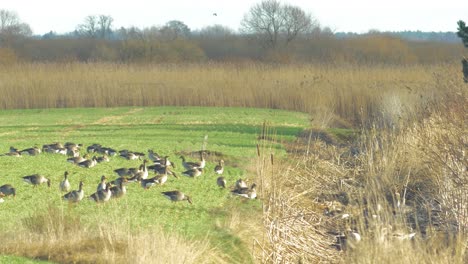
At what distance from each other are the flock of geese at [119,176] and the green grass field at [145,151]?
0.10 m

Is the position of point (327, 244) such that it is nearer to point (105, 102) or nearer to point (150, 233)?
point (150, 233)

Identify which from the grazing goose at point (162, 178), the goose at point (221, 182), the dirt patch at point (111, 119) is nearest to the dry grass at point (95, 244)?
the grazing goose at point (162, 178)

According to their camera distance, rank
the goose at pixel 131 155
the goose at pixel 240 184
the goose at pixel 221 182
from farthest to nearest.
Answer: the goose at pixel 131 155 < the goose at pixel 221 182 < the goose at pixel 240 184

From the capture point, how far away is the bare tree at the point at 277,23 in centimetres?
5600

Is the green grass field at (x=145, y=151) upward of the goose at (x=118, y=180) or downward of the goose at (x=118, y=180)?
downward

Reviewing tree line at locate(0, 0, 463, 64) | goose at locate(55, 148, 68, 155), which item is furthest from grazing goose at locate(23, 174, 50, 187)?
tree line at locate(0, 0, 463, 64)

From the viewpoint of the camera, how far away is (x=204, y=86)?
2788 centimetres

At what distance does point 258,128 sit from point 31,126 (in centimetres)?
635

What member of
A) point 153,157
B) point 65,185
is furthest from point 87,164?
point 65,185

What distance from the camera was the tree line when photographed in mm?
39844

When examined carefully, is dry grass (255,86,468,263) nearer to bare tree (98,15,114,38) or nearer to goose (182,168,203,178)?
goose (182,168,203,178)

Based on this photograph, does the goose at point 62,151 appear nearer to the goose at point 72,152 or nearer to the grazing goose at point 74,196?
the goose at point 72,152

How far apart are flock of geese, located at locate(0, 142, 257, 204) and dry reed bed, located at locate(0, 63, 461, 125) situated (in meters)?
13.8

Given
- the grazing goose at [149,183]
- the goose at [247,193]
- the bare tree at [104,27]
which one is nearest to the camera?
the goose at [247,193]
